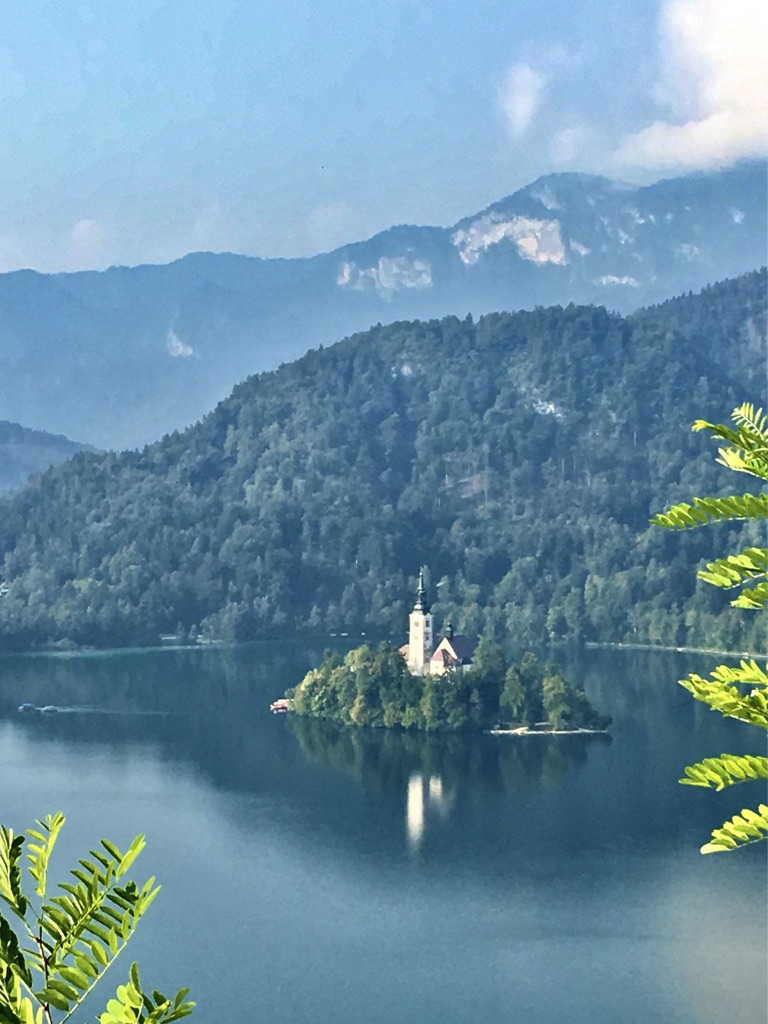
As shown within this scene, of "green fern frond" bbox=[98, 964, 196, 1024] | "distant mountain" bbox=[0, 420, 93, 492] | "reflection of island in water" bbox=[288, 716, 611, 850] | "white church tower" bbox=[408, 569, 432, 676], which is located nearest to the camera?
"green fern frond" bbox=[98, 964, 196, 1024]

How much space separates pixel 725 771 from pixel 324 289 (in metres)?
86.1

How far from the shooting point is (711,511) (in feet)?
7.44

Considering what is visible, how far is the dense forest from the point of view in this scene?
40.9 metres

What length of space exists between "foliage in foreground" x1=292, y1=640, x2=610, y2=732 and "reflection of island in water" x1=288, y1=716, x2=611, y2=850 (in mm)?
347

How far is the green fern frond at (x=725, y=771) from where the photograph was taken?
2.17m

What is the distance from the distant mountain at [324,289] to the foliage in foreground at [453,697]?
56.3m

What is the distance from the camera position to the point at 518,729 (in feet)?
82.4

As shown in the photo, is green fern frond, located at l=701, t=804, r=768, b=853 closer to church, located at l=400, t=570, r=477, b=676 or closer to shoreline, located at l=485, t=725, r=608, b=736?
shoreline, located at l=485, t=725, r=608, b=736

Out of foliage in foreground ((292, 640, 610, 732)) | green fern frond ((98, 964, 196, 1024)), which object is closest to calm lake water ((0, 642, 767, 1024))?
foliage in foreground ((292, 640, 610, 732))

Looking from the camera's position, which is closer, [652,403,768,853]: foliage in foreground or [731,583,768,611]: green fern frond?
[652,403,768,853]: foliage in foreground

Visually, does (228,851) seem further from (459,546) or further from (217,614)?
(459,546)

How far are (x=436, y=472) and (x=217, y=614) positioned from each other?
1211 centimetres

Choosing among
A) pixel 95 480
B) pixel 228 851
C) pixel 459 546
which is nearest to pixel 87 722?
pixel 228 851

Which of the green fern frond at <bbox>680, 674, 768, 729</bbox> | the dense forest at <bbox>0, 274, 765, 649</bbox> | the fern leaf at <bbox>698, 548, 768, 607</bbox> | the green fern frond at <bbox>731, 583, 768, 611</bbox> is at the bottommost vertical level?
the green fern frond at <bbox>680, 674, 768, 729</bbox>
